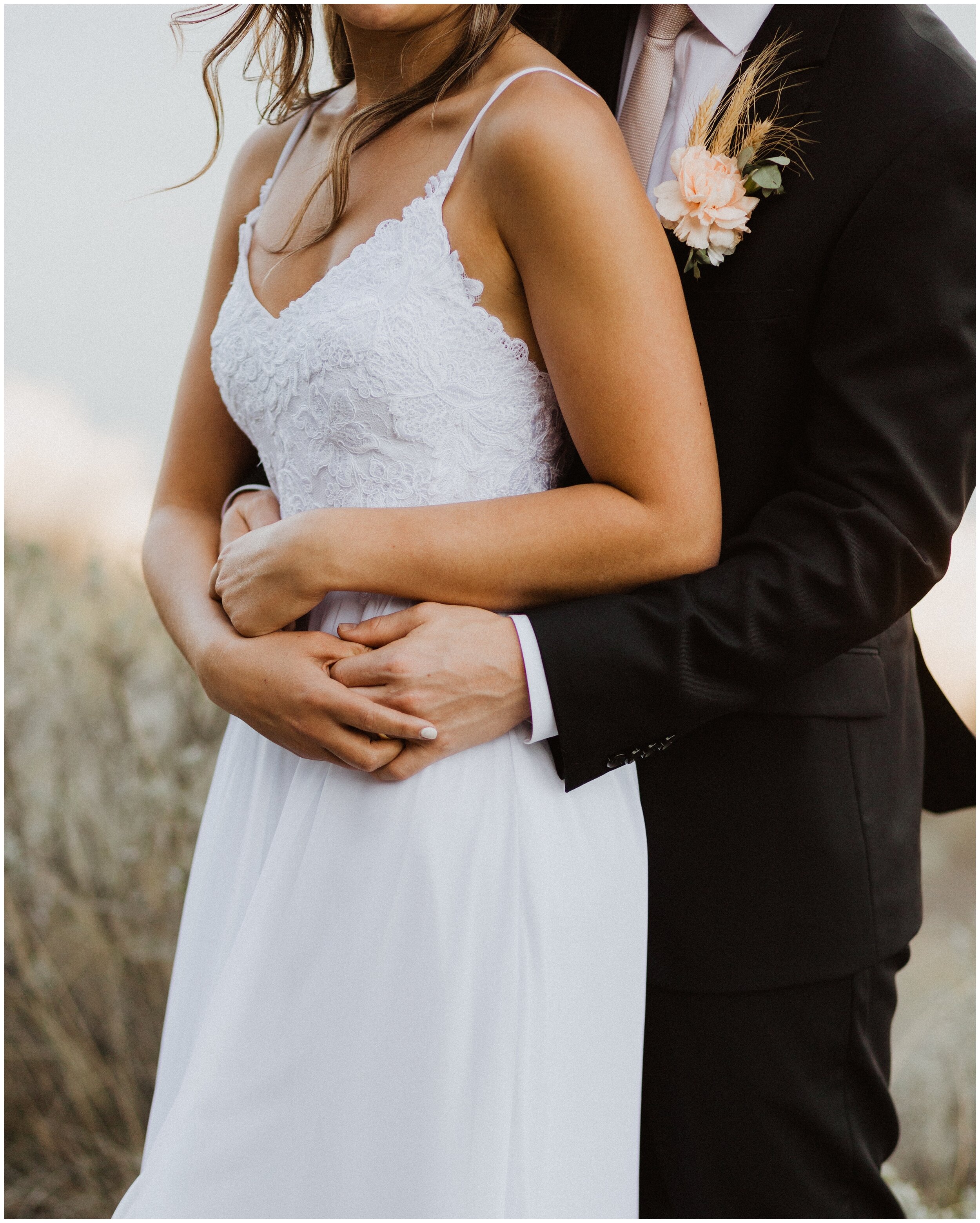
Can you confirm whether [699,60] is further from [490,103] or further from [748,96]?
[490,103]

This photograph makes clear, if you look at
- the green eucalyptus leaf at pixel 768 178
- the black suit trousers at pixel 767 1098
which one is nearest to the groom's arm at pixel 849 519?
the green eucalyptus leaf at pixel 768 178

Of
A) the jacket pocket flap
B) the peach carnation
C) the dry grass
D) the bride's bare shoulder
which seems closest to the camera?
the bride's bare shoulder

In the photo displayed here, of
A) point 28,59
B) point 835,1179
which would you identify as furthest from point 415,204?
point 28,59

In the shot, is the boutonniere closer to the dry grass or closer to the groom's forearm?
the groom's forearm

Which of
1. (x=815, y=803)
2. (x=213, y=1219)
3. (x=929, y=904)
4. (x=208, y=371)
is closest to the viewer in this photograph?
(x=213, y=1219)

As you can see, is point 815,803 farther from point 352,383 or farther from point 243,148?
point 243,148

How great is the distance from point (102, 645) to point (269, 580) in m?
1.70

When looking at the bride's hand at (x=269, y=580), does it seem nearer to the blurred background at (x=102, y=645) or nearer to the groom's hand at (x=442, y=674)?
the groom's hand at (x=442, y=674)


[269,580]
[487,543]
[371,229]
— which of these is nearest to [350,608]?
[269,580]

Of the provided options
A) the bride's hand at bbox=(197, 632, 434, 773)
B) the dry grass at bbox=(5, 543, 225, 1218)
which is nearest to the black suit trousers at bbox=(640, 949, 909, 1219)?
the bride's hand at bbox=(197, 632, 434, 773)

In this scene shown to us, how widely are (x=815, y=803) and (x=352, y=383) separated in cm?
85

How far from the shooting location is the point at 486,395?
1.25 meters

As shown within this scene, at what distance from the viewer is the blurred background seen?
2.65m

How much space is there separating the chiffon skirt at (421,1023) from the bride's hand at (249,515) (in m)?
0.41
